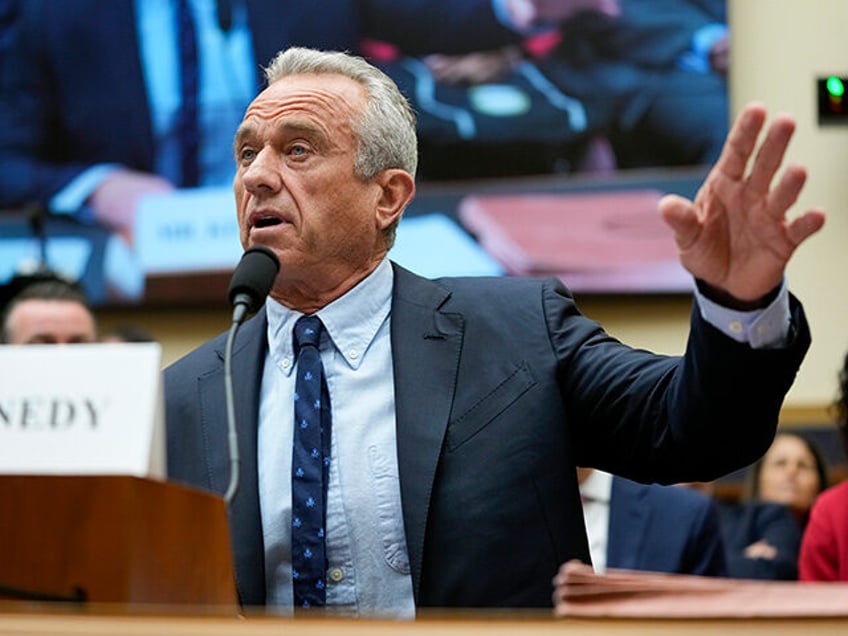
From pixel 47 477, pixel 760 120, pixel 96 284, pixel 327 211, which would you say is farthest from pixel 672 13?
pixel 47 477

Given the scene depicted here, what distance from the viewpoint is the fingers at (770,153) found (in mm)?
1608

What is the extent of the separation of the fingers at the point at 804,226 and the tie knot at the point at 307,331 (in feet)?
2.72

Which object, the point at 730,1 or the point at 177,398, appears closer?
the point at 177,398

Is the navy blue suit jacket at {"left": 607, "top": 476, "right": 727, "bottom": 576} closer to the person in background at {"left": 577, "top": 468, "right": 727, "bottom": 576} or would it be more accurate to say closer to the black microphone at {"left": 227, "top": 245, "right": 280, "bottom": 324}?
the person in background at {"left": 577, "top": 468, "right": 727, "bottom": 576}

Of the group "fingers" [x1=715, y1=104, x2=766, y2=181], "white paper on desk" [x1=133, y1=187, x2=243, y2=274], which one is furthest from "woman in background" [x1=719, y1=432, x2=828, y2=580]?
"fingers" [x1=715, y1=104, x2=766, y2=181]

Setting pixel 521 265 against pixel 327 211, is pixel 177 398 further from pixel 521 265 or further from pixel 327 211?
pixel 521 265

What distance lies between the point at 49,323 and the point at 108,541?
281 cm

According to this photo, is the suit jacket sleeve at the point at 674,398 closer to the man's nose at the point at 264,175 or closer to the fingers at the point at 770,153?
the fingers at the point at 770,153

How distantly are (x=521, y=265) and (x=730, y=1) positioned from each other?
1.26 metres

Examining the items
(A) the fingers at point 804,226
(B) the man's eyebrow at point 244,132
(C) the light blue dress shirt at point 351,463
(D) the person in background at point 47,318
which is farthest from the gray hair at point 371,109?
(D) the person in background at point 47,318

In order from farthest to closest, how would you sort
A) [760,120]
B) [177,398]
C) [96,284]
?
1. [96,284]
2. [177,398]
3. [760,120]

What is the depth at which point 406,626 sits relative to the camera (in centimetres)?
117

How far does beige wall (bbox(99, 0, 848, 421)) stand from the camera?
18.1ft

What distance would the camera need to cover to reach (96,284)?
235 inches
